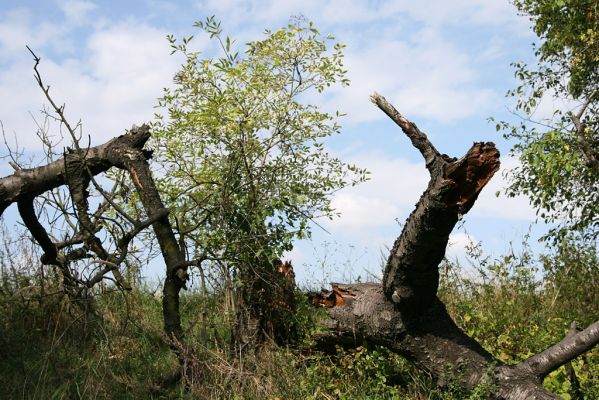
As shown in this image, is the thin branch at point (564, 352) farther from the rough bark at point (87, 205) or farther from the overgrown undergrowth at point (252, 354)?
the rough bark at point (87, 205)

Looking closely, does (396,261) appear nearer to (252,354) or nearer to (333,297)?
(333,297)

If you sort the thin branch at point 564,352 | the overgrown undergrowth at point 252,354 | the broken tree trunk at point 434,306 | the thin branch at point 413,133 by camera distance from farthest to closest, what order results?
the overgrown undergrowth at point 252,354 → the thin branch at point 564,352 → the thin branch at point 413,133 → the broken tree trunk at point 434,306

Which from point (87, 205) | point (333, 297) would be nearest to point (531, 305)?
point (333, 297)

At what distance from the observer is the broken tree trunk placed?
5.14 m

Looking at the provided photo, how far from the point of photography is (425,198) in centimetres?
532

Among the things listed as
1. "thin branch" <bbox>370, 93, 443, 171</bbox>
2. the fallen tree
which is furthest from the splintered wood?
"thin branch" <bbox>370, 93, 443, 171</bbox>

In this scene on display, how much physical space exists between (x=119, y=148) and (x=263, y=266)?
91.7 inches

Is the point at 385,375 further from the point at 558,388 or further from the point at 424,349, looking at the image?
the point at 558,388

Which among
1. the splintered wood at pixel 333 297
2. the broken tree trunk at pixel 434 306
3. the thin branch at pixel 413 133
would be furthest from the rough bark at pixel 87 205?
the thin branch at pixel 413 133

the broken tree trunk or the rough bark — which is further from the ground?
the rough bark

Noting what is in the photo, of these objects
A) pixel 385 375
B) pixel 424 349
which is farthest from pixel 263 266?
pixel 424 349

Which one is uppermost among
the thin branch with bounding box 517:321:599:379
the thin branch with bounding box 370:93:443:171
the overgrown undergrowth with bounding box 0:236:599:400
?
the thin branch with bounding box 370:93:443:171

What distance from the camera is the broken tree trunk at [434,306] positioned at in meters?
5.14

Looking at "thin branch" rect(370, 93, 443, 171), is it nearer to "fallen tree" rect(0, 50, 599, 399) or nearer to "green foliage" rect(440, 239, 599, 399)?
"fallen tree" rect(0, 50, 599, 399)
